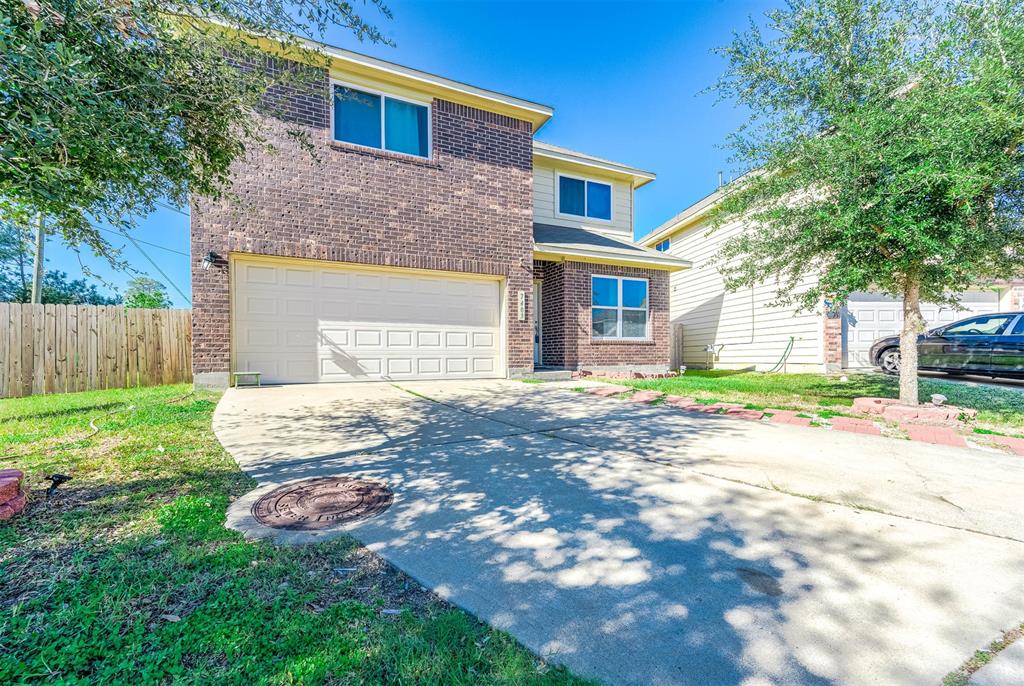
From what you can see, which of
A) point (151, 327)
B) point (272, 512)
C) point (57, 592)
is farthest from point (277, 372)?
point (57, 592)

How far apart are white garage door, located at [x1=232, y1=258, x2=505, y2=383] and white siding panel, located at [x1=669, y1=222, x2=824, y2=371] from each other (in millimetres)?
5707

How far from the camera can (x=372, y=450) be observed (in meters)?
4.25

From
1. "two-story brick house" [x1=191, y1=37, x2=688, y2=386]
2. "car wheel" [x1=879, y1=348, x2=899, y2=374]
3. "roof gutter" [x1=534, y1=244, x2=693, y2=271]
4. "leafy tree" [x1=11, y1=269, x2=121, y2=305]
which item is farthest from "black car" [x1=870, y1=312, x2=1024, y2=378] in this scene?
"leafy tree" [x1=11, y1=269, x2=121, y2=305]

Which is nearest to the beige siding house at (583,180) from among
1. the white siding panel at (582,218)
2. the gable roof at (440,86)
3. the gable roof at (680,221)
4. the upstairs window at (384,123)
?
the white siding panel at (582,218)

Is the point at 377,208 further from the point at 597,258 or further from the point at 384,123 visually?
the point at 597,258

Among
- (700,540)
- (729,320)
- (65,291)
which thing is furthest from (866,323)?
(65,291)

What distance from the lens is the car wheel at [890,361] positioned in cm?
1050

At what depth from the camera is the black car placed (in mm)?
8719

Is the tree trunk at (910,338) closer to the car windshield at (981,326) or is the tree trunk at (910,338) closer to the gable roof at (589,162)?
the car windshield at (981,326)

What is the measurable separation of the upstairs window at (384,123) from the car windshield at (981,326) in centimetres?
1213

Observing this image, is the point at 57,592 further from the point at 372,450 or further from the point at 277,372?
the point at 277,372

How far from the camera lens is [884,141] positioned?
505cm

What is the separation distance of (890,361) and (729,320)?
4.46 metres

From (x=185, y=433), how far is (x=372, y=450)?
215 cm
